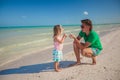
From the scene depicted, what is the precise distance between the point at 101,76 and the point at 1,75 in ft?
8.22

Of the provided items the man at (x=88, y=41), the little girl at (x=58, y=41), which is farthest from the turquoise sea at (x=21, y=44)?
the man at (x=88, y=41)

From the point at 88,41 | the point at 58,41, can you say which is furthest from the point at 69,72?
the point at 88,41

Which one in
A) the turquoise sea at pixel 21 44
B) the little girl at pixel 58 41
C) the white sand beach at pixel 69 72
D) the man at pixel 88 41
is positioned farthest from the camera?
the turquoise sea at pixel 21 44

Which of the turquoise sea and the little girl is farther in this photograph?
the turquoise sea

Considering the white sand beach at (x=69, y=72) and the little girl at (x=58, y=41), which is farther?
the little girl at (x=58, y=41)

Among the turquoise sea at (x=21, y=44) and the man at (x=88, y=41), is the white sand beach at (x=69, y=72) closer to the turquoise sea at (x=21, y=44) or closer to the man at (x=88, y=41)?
the man at (x=88, y=41)

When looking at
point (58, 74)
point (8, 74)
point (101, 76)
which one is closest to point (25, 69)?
point (8, 74)

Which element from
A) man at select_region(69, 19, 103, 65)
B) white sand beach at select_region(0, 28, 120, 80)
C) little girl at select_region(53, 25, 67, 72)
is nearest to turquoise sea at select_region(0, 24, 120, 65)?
white sand beach at select_region(0, 28, 120, 80)

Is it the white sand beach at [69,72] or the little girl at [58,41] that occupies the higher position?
the little girl at [58,41]

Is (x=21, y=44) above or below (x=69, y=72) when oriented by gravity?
above

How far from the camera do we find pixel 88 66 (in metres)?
4.23

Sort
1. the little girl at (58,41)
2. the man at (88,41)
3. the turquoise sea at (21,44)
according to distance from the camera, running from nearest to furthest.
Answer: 1. the little girl at (58,41)
2. the man at (88,41)
3. the turquoise sea at (21,44)

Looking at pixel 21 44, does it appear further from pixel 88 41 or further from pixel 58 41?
pixel 88 41

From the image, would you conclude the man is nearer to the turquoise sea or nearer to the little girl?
the little girl
